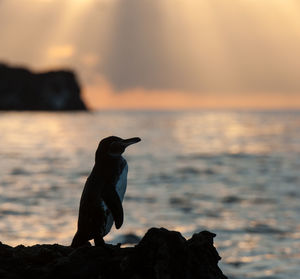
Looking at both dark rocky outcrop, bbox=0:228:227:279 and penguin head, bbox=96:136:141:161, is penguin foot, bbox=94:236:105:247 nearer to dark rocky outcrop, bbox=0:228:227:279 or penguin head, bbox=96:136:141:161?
dark rocky outcrop, bbox=0:228:227:279

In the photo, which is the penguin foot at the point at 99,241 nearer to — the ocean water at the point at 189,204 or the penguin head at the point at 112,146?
the penguin head at the point at 112,146

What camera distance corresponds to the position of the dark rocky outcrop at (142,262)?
6.64m

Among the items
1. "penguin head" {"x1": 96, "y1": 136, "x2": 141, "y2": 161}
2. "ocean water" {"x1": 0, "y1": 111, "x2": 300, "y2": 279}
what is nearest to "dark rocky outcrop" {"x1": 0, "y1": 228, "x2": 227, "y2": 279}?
"penguin head" {"x1": 96, "y1": 136, "x2": 141, "y2": 161}

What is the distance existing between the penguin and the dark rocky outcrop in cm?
59

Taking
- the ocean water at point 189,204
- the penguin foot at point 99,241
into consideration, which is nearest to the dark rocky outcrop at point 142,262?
the penguin foot at point 99,241

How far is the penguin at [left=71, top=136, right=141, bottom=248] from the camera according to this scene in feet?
25.8

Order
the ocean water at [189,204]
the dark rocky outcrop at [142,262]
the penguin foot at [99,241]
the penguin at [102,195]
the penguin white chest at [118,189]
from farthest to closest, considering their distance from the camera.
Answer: the ocean water at [189,204] → the penguin white chest at [118,189] → the penguin at [102,195] → the penguin foot at [99,241] → the dark rocky outcrop at [142,262]

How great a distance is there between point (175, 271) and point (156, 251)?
0.28 m

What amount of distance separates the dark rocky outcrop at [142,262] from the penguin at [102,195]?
591mm

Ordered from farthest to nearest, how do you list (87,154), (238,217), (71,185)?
(87,154) → (71,185) → (238,217)

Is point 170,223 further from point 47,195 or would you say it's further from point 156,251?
point 156,251

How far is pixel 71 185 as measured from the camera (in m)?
39.8

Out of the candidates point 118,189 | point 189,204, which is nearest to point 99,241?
point 118,189

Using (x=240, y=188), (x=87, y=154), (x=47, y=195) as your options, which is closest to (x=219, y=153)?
(x=87, y=154)
